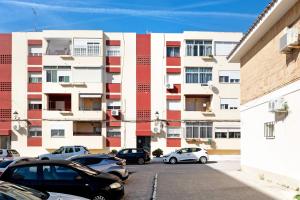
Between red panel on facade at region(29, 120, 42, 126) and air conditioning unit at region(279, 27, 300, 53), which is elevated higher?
air conditioning unit at region(279, 27, 300, 53)

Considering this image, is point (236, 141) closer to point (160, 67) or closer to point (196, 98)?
point (196, 98)

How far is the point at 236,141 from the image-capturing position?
1734 inches

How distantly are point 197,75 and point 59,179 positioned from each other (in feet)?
111

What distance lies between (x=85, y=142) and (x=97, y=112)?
3.10 metres

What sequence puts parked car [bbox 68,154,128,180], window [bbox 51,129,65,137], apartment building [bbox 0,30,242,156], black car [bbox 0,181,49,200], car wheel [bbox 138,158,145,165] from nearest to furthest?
black car [bbox 0,181,49,200] → parked car [bbox 68,154,128,180] → car wheel [bbox 138,158,145,165] → window [bbox 51,129,65,137] → apartment building [bbox 0,30,242,156]

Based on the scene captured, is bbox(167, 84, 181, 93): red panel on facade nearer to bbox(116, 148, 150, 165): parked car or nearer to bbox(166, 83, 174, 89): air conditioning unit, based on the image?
bbox(166, 83, 174, 89): air conditioning unit

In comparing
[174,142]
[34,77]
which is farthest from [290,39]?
[34,77]

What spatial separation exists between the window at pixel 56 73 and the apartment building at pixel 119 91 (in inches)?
3.8

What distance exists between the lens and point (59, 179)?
11.9m

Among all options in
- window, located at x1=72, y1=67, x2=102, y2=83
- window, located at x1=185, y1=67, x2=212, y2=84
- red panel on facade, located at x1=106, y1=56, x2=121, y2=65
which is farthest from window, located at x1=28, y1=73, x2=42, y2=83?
window, located at x1=185, y1=67, x2=212, y2=84

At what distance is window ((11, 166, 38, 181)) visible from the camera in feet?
39.2

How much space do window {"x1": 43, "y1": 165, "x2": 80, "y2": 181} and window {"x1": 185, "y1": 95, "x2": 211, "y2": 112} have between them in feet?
111

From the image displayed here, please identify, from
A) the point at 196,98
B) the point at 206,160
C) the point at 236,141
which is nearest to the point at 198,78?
the point at 196,98

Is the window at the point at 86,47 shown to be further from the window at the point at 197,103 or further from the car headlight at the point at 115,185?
the car headlight at the point at 115,185
